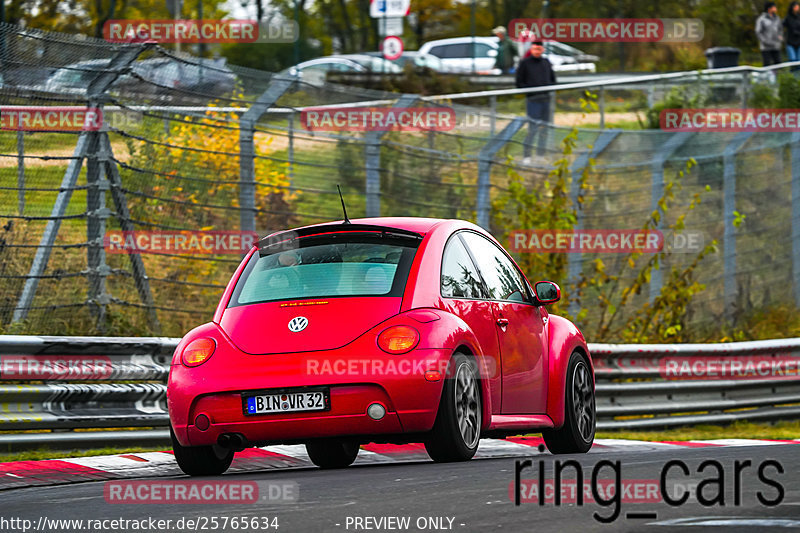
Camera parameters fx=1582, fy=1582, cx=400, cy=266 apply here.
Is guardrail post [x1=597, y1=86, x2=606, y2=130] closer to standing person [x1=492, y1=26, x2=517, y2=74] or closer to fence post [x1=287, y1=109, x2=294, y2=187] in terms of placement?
fence post [x1=287, y1=109, x2=294, y2=187]

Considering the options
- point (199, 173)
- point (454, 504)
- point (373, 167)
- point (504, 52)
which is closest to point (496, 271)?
point (454, 504)

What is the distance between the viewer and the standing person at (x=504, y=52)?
50.3 metres

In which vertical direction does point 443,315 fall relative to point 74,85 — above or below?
below

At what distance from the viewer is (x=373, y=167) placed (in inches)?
612

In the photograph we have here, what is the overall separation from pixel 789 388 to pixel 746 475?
332 inches

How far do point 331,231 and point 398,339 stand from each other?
39.0 inches

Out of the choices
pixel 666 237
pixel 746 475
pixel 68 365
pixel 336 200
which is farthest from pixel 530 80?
pixel 746 475

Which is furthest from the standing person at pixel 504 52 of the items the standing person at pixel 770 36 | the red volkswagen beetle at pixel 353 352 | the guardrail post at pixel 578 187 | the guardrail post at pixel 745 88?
the red volkswagen beetle at pixel 353 352

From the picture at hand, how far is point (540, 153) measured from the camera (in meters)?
18.2

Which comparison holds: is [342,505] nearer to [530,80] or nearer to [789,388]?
[789,388]

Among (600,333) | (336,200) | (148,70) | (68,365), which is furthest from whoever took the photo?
(600,333)

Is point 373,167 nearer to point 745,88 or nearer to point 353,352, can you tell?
point 353,352

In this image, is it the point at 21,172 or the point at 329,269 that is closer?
the point at 329,269

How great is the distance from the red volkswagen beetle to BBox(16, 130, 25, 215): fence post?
12.2 ft
